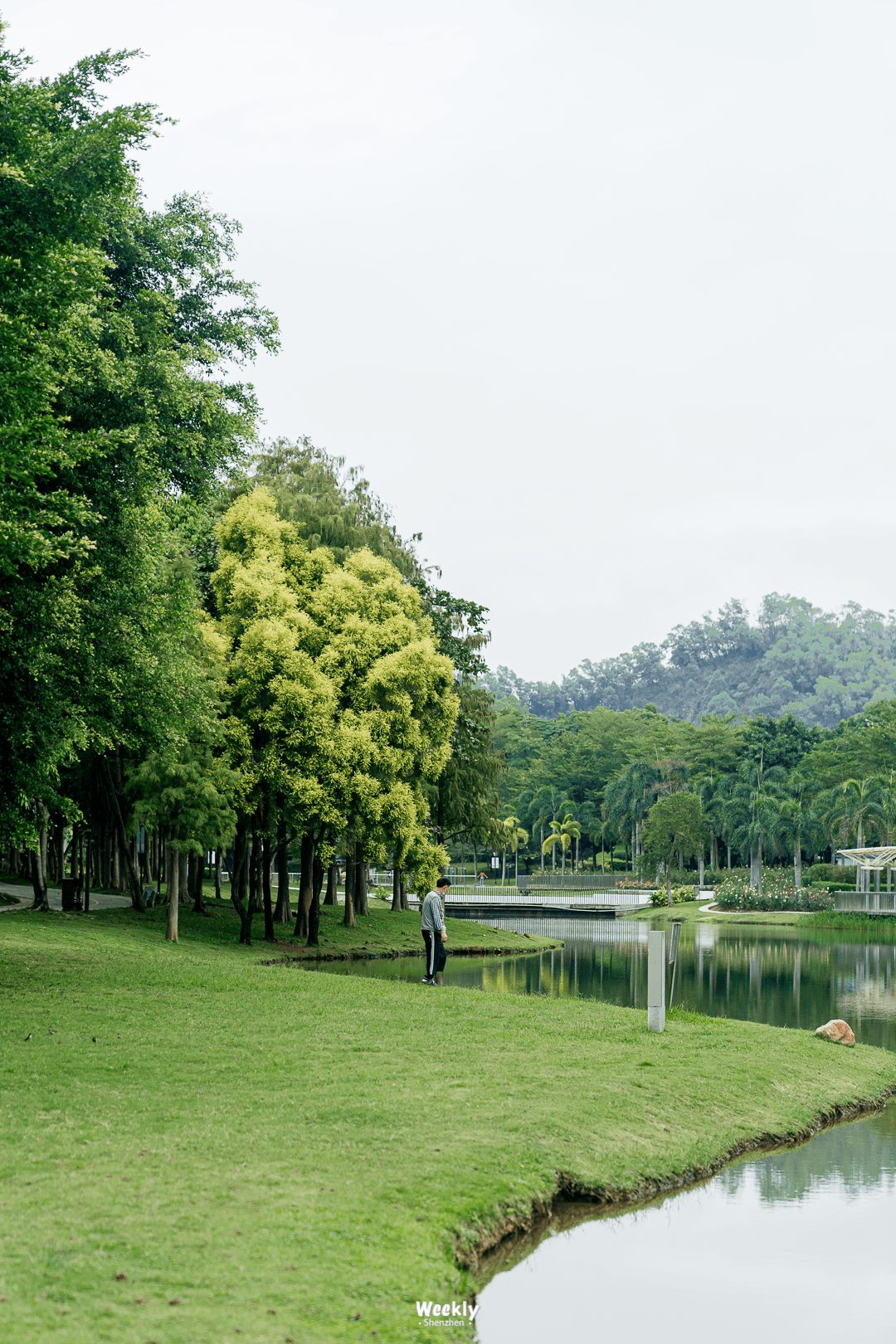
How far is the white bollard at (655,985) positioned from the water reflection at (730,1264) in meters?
3.90

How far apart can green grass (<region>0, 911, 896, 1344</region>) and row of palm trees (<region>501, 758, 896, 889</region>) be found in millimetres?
26249

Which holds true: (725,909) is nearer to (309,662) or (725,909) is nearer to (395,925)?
(395,925)

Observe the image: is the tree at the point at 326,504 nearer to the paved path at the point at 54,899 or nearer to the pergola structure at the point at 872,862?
the paved path at the point at 54,899

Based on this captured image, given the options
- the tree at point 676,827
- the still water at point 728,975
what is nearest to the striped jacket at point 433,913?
the still water at point 728,975

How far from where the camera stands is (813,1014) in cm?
2002

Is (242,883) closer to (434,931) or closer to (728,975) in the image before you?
(728,975)

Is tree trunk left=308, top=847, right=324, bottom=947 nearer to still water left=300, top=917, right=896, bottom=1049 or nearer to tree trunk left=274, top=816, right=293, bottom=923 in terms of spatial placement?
tree trunk left=274, top=816, right=293, bottom=923

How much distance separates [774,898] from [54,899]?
38134 mm

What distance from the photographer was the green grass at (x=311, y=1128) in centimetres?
516

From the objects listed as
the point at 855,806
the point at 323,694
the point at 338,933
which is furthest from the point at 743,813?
the point at 323,694

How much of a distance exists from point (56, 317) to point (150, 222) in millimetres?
7841

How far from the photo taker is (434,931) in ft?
59.6

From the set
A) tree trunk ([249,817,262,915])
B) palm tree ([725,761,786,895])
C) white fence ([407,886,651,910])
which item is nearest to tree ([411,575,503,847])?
tree trunk ([249,817,262,915])

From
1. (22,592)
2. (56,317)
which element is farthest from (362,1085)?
(56,317)
